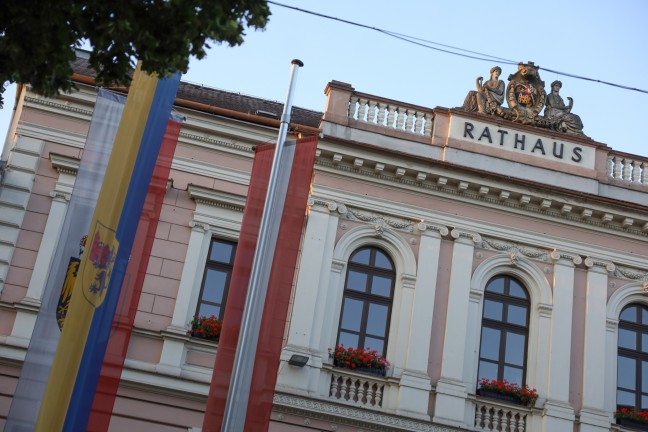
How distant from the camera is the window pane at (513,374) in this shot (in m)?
17.9

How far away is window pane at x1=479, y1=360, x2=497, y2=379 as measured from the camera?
17820 millimetres

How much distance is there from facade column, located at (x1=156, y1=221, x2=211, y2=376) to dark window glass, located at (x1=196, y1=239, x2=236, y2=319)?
179mm

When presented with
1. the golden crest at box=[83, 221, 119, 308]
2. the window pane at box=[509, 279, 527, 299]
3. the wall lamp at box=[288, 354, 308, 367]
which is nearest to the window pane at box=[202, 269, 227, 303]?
the wall lamp at box=[288, 354, 308, 367]

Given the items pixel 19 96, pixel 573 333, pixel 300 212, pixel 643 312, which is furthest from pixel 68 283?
pixel 643 312

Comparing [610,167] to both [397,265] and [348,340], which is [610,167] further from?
[348,340]

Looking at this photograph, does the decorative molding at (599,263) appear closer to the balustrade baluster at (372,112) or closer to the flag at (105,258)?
the balustrade baluster at (372,112)

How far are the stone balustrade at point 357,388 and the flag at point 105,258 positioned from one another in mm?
5987

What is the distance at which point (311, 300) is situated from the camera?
17391 mm

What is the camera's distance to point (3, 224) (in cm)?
1711

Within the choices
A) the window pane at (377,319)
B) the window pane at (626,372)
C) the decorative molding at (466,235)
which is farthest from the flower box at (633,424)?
the window pane at (377,319)

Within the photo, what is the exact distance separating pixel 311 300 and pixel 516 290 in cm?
415

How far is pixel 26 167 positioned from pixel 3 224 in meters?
1.16

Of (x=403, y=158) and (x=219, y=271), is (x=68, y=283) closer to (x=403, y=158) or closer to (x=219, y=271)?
(x=219, y=271)

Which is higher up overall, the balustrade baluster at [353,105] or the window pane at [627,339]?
the balustrade baluster at [353,105]
